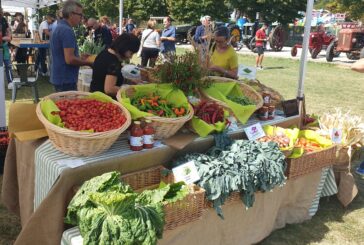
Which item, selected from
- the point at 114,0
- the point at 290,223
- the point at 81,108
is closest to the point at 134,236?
the point at 81,108

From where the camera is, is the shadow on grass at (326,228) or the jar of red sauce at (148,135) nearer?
the jar of red sauce at (148,135)

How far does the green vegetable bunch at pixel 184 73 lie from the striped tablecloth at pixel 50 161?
27.4 inches

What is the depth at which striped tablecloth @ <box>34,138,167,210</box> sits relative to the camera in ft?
7.00

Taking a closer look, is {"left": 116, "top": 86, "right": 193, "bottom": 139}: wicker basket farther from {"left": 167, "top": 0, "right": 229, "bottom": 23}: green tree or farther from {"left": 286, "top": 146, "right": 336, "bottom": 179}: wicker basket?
{"left": 167, "top": 0, "right": 229, "bottom": 23}: green tree

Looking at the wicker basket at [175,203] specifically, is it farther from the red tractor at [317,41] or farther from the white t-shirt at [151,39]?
the red tractor at [317,41]

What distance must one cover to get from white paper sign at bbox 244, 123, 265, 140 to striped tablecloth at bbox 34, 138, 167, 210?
3.21 ft

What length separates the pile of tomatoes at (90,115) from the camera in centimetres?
218

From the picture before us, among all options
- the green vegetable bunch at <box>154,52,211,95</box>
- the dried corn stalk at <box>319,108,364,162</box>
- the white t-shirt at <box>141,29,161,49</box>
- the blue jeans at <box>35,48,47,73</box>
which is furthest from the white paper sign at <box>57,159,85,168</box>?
the blue jeans at <box>35,48,47,73</box>

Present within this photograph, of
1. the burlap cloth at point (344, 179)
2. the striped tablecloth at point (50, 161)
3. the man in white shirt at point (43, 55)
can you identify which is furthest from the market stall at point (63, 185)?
the man in white shirt at point (43, 55)

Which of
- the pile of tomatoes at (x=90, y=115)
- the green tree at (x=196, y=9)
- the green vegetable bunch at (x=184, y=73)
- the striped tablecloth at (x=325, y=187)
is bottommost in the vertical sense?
the striped tablecloth at (x=325, y=187)

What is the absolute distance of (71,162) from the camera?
2.14 metres

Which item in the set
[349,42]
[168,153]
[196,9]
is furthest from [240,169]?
[196,9]

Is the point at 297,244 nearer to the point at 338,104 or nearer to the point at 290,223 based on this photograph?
the point at 290,223

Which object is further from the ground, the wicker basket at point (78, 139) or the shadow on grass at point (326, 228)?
the wicker basket at point (78, 139)
